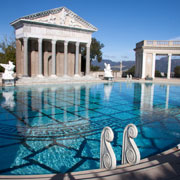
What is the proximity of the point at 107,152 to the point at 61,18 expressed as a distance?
3058 centimetres

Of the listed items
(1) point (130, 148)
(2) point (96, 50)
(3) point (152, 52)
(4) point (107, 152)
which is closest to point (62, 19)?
(3) point (152, 52)

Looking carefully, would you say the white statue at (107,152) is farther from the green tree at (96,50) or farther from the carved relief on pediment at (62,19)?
the green tree at (96,50)

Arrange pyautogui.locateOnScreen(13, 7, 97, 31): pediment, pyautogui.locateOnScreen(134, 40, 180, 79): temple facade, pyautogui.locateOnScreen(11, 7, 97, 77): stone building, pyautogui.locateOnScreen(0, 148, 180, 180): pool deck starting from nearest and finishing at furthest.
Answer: pyautogui.locateOnScreen(0, 148, 180, 180): pool deck, pyautogui.locateOnScreen(11, 7, 97, 77): stone building, pyautogui.locateOnScreen(13, 7, 97, 31): pediment, pyautogui.locateOnScreen(134, 40, 180, 79): temple facade

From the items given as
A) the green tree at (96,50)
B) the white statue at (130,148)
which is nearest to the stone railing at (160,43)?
the green tree at (96,50)

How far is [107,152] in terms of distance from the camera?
3.94 m

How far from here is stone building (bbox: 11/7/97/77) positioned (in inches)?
1123

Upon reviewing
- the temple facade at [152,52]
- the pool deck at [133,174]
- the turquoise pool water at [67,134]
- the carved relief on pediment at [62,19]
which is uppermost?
the carved relief on pediment at [62,19]

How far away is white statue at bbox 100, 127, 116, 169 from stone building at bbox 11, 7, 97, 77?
2623 centimetres

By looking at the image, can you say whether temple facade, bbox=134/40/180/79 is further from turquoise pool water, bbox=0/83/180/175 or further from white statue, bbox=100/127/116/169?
white statue, bbox=100/127/116/169

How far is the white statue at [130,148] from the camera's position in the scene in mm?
3982

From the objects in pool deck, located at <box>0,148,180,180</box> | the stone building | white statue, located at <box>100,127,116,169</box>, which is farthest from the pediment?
pool deck, located at <box>0,148,180,180</box>

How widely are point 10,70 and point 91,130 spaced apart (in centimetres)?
1922

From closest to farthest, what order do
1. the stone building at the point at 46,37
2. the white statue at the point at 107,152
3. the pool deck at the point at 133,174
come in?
the pool deck at the point at 133,174 → the white statue at the point at 107,152 → the stone building at the point at 46,37

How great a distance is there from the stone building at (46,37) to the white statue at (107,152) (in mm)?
26230
